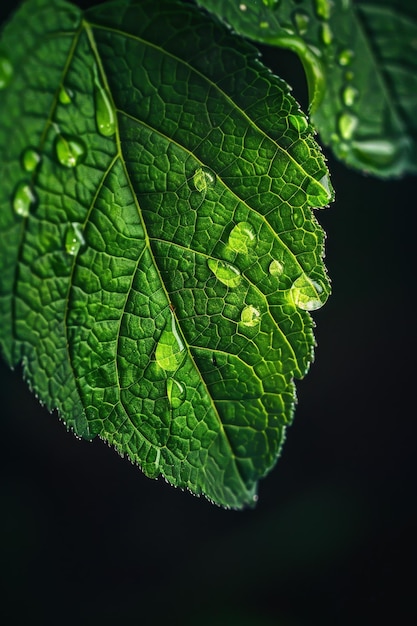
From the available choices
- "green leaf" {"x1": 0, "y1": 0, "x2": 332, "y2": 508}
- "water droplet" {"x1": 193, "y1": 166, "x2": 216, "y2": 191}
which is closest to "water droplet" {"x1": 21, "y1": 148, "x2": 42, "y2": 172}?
"green leaf" {"x1": 0, "y1": 0, "x2": 332, "y2": 508}

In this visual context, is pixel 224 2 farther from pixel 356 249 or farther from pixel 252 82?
pixel 356 249

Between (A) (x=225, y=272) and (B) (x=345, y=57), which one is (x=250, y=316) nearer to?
(A) (x=225, y=272)

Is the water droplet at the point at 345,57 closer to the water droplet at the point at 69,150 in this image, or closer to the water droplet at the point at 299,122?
the water droplet at the point at 299,122

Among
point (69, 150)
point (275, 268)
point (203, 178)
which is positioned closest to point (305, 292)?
point (275, 268)

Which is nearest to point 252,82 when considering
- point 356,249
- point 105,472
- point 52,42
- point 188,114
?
point 188,114

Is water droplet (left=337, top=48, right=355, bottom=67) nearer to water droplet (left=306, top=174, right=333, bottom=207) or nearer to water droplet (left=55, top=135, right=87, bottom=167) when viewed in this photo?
water droplet (left=306, top=174, right=333, bottom=207)

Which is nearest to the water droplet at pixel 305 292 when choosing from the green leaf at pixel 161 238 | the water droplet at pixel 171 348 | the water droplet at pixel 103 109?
the green leaf at pixel 161 238
